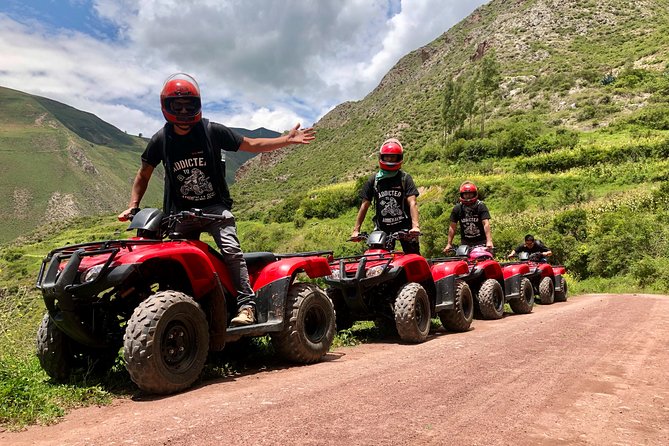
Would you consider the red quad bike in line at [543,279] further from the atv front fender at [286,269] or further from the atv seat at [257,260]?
the atv seat at [257,260]

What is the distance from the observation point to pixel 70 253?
13.3 ft

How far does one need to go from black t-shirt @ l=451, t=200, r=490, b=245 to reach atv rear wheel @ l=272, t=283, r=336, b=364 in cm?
585

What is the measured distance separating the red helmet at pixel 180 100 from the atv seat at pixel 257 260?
4.88ft

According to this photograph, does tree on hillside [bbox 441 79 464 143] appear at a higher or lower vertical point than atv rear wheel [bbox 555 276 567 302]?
higher

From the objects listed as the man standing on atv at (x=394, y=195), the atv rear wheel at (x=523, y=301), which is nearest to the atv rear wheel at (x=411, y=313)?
the man standing on atv at (x=394, y=195)

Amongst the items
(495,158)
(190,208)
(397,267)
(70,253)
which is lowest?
(397,267)

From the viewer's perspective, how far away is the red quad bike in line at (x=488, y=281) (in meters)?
9.26

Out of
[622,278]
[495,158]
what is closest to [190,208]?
[622,278]

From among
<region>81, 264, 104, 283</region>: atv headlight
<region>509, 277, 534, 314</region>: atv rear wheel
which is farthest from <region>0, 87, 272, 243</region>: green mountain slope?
<region>81, 264, 104, 283</region>: atv headlight

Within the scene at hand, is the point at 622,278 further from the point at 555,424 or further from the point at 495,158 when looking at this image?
the point at 495,158

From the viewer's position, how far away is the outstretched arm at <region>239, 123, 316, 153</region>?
17.1 ft

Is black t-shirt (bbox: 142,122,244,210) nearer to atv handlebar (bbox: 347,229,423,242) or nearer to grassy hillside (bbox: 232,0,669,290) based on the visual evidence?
atv handlebar (bbox: 347,229,423,242)

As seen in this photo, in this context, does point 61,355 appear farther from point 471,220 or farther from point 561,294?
point 561,294

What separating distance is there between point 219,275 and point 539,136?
4732 cm
